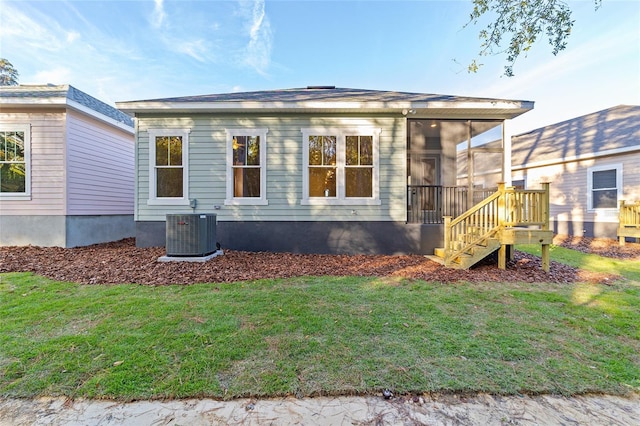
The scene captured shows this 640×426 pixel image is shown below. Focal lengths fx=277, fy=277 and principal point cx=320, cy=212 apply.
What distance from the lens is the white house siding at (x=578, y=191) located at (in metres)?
9.57

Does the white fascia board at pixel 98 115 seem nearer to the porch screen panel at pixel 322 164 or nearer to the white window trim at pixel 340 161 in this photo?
the white window trim at pixel 340 161

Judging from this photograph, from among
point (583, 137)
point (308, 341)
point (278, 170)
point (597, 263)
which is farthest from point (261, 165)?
point (583, 137)

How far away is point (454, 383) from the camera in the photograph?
83.4 inches

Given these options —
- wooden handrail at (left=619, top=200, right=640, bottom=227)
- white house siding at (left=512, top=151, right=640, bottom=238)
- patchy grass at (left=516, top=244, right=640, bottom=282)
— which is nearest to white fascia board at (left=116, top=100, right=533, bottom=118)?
patchy grass at (left=516, top=244, right=640, bottom=282)

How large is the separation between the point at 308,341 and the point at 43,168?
30.4 ft

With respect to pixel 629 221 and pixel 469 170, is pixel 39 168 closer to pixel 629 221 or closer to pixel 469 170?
pixel 469 170

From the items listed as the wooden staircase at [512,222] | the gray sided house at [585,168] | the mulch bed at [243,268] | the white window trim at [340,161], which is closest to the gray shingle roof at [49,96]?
the mulch bed at [243,268]

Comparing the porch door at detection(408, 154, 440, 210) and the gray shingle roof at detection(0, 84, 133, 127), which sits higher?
the gray shingle roof at detection(0, 84, 133, 127)

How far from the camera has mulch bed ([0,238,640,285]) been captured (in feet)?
16.4

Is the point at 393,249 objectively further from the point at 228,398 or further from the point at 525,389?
the point at 228,398

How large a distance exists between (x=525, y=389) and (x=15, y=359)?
13.7ft

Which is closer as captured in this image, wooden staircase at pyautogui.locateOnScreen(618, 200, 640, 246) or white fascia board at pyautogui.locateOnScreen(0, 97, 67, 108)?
white fascia board at pyautogui.locateOnScreen(0, 97, 67, 108)

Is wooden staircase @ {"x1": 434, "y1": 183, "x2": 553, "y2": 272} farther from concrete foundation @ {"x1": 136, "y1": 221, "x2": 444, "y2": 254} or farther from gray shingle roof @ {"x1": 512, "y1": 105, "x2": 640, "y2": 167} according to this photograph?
gray shingle roof @ {"x1": 512, "y1": 105, "x2": 640, "y2": 167}

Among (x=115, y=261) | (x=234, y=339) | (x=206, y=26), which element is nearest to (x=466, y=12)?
(x=234, y=339)
